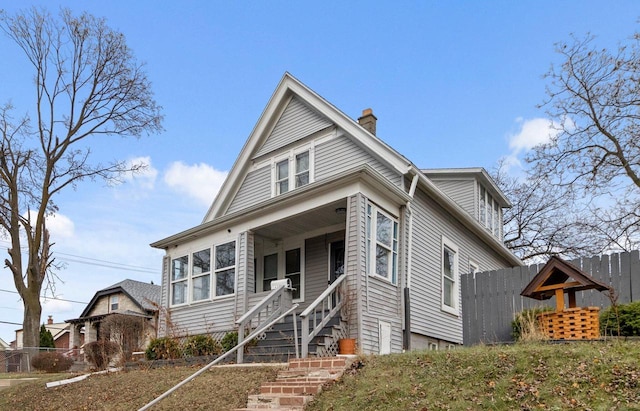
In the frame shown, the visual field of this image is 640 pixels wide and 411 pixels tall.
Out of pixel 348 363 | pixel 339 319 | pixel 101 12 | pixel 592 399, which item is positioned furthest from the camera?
pixel 101 12

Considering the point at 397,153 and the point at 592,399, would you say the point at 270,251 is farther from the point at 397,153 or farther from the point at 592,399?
the point at 592,399

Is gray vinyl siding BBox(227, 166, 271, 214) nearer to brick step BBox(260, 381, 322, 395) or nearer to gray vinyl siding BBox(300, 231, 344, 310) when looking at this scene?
gray vinyl siding BBox(300, 231, 344, 310)

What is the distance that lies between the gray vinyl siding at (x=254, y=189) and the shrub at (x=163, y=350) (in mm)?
4747

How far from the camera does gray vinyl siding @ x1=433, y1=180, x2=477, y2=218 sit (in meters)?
18.2

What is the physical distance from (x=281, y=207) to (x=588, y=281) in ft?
21.5

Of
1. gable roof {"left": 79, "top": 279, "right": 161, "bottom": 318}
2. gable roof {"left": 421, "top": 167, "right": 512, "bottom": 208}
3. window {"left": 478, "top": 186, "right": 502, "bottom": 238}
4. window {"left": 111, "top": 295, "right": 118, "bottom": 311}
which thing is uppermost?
gable roof {"left": 421, "top": 167, "right": 512, "bottom": 208}

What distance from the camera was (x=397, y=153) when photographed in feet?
43.5

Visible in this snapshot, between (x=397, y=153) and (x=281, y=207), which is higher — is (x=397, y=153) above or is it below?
above

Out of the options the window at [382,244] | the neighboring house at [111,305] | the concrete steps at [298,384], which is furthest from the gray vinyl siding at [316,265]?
the neighboring house at [111,305]

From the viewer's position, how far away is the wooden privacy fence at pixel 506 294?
10617 mm

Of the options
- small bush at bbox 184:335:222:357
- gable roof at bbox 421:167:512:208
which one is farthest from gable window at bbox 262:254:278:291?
gable roof at bbox 421:167:512:208

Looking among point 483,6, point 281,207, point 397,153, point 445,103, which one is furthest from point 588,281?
point 445,103

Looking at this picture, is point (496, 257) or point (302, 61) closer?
point (302, 61)

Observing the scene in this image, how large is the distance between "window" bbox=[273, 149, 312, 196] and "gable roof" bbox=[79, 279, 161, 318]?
20822 mm
